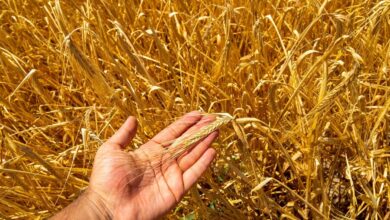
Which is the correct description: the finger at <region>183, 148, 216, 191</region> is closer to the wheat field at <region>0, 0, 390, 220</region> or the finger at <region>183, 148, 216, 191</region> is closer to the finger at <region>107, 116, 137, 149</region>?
the wheat field at <region>0, 0, 390, 220</region>

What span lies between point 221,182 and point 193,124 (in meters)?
0.24

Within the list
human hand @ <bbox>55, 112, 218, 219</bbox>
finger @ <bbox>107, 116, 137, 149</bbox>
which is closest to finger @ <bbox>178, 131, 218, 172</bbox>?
human hand @ <bbox>55, 112, 218, 219</bbox>

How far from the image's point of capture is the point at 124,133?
33.3 inches

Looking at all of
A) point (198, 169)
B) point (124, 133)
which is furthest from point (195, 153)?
point (124, 133)

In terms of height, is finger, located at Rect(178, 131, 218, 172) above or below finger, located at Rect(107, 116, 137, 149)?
below

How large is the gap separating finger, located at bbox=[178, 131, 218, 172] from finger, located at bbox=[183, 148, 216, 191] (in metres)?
0.01

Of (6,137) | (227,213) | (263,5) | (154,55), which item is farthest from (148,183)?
(263,5)

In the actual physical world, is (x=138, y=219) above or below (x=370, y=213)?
above

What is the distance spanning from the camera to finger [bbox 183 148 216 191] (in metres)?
0.82

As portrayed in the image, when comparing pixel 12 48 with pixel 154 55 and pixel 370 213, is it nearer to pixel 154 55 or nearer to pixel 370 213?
pixel 154 55

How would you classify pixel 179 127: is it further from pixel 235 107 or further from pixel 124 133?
pixel 235 107

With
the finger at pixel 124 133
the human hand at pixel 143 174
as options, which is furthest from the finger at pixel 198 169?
the finger at pixel 124 133

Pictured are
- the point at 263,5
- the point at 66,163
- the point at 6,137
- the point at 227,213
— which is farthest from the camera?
the point at 263,5

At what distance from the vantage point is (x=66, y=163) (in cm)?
100
